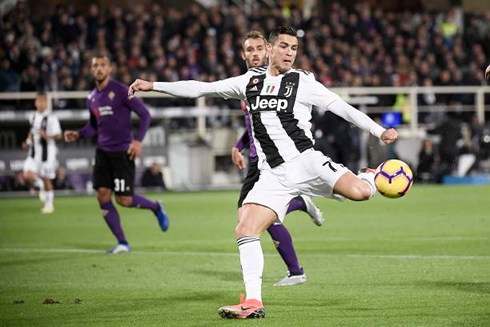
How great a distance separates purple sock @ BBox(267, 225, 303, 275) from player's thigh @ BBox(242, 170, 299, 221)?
156cm

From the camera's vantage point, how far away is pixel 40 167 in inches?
811

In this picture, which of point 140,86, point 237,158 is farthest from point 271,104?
point 237,158

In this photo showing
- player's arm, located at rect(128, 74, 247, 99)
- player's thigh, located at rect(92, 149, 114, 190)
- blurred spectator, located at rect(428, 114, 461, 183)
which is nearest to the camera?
player's arm, located at rect(128, 74, 247, 99)

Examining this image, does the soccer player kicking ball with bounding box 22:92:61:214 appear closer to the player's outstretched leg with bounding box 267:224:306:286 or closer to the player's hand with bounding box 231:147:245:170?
the player's hand with bounding box 231:147:245:170

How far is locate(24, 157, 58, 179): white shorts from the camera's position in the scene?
66.5ft

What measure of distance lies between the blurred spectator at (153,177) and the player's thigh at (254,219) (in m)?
17.2

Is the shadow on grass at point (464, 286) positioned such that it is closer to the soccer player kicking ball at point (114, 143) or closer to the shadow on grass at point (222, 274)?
the shadow on grass at point (222, 274)

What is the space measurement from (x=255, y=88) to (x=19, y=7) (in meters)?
20.5

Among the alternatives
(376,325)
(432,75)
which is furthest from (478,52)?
(376,325)

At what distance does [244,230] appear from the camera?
776cm

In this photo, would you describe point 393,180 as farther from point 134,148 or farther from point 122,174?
point 122,174

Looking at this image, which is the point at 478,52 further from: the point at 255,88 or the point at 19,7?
the point at 255,88

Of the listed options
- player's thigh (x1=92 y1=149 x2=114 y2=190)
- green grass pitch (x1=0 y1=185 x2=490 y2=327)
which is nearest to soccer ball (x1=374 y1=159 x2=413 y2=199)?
green grass pitch (x1=0 y1=185 x2=490 y2=327)

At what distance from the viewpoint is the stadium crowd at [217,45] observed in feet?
85.6
